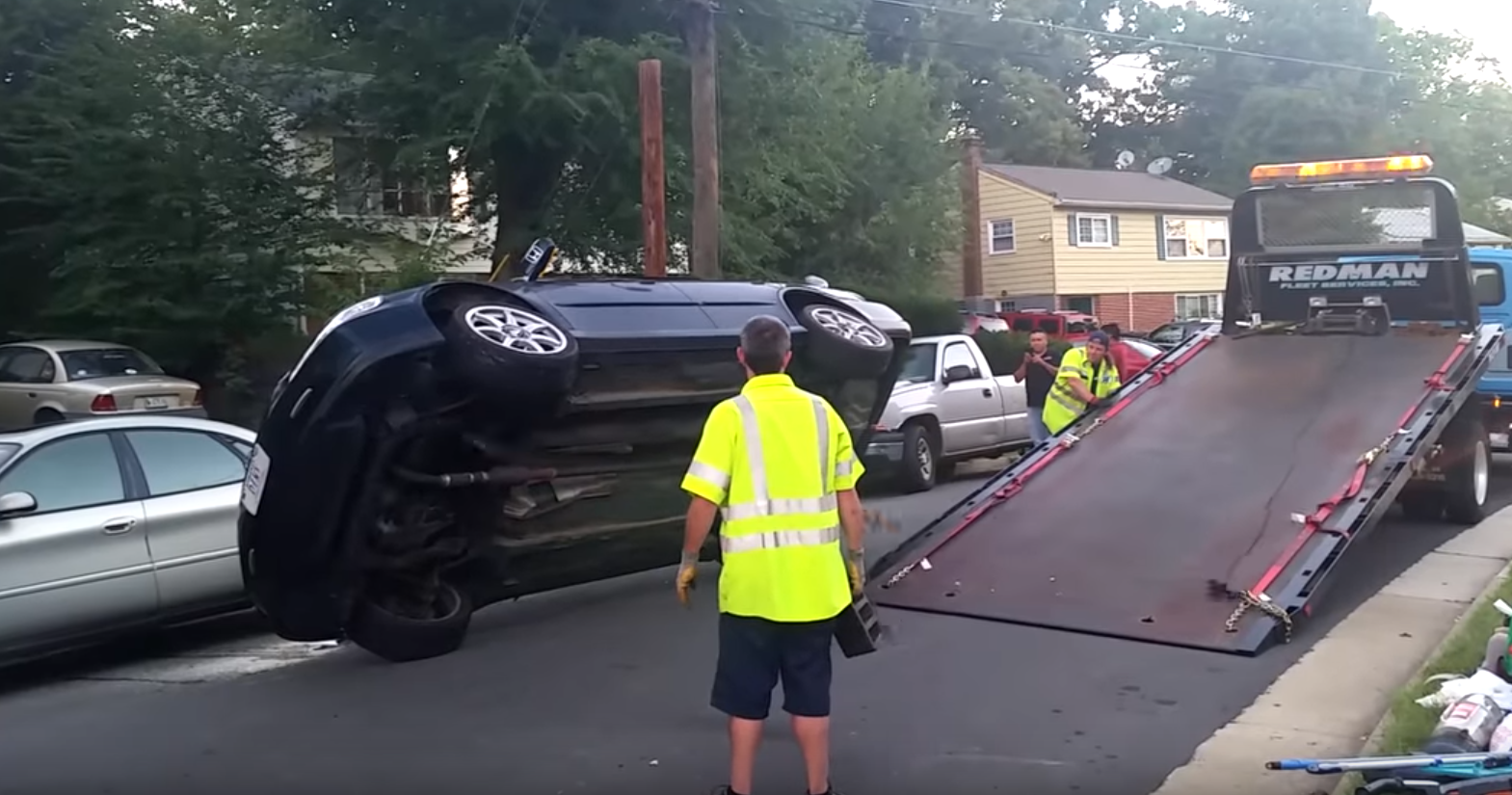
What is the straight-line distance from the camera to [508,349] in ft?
→ 23.8

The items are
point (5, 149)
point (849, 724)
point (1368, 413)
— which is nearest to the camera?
point (849, 724)

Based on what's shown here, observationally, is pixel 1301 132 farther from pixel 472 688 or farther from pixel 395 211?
pixel 472 688

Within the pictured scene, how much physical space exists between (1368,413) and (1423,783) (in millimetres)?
5485

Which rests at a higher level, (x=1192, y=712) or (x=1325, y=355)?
(x=1325, y=355)

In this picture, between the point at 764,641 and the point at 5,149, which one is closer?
the point at 764,641

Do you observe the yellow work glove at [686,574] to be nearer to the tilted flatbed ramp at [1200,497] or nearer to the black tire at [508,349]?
the black tire at [508,349]

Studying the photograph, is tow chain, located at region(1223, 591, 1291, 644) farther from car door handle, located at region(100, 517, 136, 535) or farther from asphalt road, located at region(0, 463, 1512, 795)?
car door handle, located at region(100, 517, 136, 535)

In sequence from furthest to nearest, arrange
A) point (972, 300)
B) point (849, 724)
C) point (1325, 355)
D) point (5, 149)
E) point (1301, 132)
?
point (1301, 132) < point (972, 300) < point (5, 149) < point (1325, 355) < point (849, 724)

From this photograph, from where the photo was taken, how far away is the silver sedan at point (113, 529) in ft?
24.7

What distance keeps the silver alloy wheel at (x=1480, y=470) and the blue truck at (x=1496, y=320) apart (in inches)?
72.2

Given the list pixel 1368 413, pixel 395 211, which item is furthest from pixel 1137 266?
pixel 1368 413

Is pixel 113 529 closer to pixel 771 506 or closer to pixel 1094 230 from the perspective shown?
pixel 771 506

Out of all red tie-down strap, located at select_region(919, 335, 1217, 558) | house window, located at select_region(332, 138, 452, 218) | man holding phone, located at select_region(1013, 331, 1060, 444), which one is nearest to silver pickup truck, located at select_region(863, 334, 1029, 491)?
man holding phone, located at select_region(1013, 331, 1060, 444)

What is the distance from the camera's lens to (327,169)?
2091 centimetres
